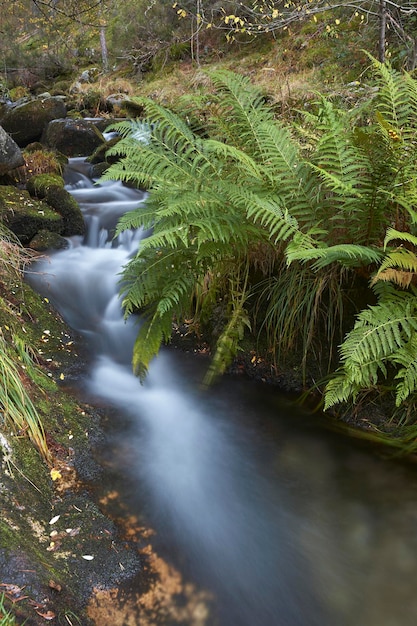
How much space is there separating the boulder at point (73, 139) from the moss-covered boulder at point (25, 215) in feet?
11.4

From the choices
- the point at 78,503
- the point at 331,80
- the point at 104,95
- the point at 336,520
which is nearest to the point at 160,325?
Result: the point at 78,503

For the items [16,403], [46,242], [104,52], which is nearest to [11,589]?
[16,403]

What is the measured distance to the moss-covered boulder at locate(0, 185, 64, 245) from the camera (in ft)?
18.3

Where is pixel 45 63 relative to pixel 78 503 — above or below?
below

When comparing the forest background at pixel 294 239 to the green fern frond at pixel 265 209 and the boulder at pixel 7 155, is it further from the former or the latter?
the boulder at pixel 7 155

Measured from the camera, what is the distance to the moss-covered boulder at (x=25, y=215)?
220 inches

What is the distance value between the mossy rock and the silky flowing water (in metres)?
3.32

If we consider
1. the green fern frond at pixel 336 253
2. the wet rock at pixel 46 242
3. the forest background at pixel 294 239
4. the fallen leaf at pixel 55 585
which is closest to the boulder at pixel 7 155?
the wet rock at pixel 46 242

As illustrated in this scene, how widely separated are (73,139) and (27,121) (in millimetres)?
1293

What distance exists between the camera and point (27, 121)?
9.83 m

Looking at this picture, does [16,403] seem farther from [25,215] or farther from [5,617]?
[25,215]

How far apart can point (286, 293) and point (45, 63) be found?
19.3 m

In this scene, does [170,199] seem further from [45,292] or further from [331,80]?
[331,80]

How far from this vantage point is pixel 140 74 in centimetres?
1431
